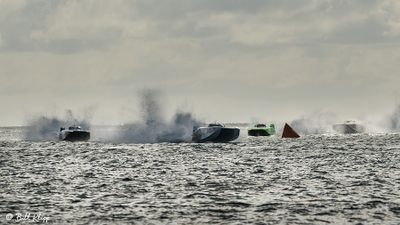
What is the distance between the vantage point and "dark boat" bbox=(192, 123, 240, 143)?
134 m

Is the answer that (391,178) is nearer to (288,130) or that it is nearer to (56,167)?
(56,167)

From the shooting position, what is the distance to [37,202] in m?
41.2

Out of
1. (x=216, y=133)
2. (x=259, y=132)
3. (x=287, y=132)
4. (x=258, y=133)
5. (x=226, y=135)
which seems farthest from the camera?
(x=287, y=132)

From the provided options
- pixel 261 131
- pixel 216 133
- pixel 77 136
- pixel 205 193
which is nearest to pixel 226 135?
pixel 216 133

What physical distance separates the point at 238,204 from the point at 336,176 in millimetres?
20204

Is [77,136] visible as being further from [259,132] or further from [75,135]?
[259,132]

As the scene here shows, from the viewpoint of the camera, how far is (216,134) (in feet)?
440

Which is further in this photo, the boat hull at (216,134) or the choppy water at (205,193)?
the boat hull at (216,134)

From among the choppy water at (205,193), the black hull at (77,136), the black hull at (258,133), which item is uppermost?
the black hull at (258,133)

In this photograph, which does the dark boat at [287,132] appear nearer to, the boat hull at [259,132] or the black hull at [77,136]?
the boat hull at [259,132]

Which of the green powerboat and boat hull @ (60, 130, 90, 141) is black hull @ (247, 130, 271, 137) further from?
boat hull @ (60, 130, 90, 141)

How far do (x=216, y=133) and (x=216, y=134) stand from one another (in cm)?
53

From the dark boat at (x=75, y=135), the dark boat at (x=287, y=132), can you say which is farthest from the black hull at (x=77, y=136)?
the dark boat at (x=287, y=132)

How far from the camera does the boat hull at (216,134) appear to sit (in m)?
134
